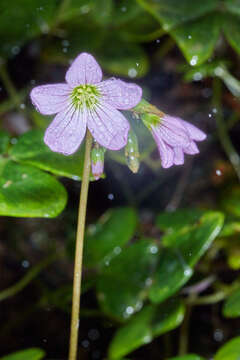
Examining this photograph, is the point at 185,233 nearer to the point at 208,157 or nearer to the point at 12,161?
the point at 12,161

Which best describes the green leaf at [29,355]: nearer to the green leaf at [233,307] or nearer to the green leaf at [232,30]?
the green leaf at [233,307]

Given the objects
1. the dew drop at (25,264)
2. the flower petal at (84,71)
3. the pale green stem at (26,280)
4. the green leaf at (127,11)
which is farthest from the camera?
the green leaf at (127,11)

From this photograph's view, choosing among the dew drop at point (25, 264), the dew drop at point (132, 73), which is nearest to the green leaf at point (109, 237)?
the dew drop at point (25, 264)

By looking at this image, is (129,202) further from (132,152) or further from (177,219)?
(132,152)

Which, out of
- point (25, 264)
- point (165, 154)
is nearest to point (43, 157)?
point (165, 154)

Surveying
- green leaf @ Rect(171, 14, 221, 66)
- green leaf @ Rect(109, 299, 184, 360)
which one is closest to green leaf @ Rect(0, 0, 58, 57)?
green leaf @ Rect(171, 14, 221, 66)
